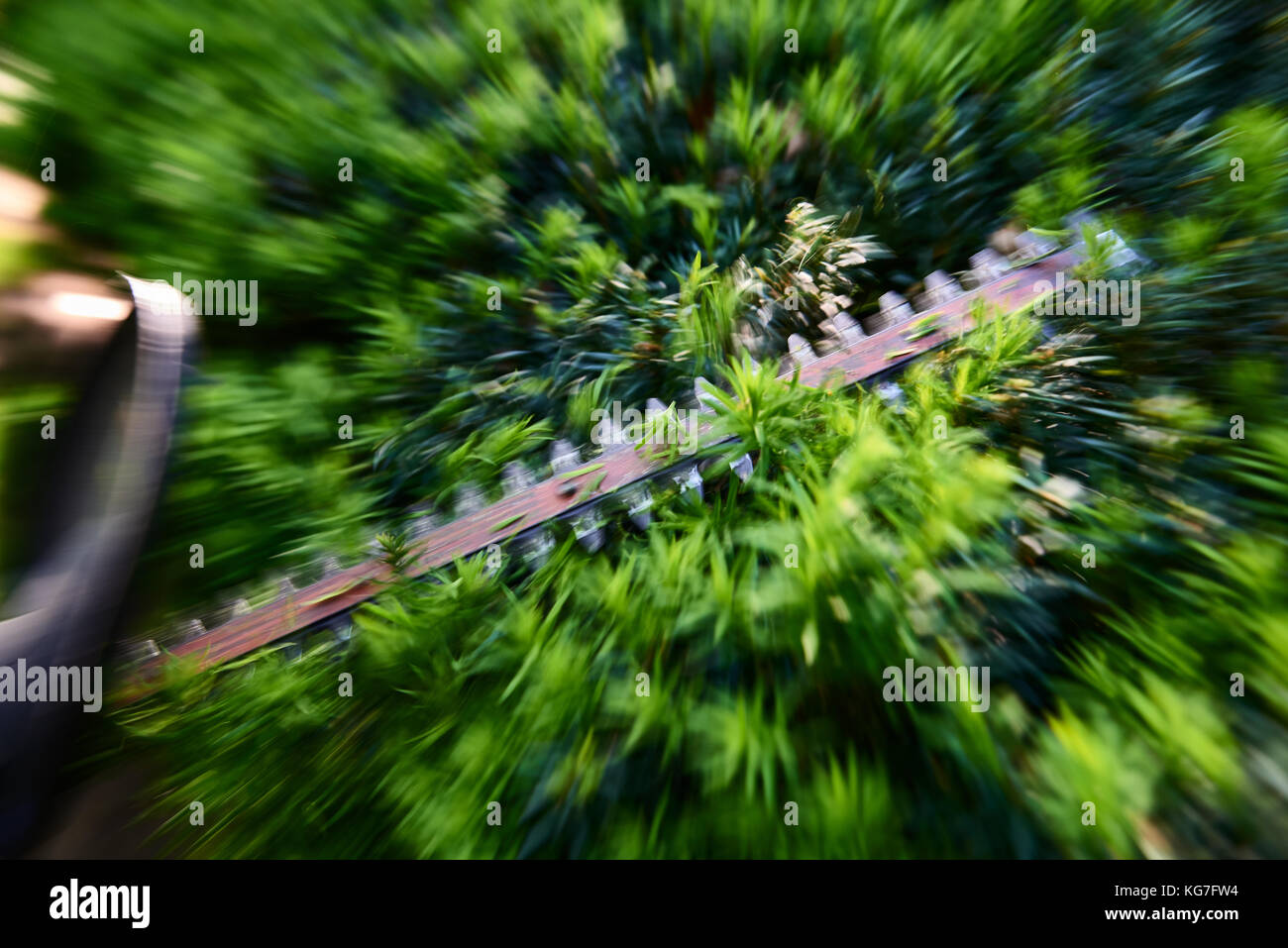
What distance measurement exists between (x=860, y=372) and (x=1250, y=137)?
40.3 inches

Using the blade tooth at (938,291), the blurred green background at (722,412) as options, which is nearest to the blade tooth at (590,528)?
the blurred green background at (722,412)

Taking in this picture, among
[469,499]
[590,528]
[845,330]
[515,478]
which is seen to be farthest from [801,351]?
[469,499]

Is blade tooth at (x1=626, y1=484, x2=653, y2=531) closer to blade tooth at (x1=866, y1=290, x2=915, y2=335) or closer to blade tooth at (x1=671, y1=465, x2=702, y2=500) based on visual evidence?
blade tooth at (x1=671, y1=465, x2=702, y2=500)

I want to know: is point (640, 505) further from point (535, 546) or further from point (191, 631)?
point (191, 631)

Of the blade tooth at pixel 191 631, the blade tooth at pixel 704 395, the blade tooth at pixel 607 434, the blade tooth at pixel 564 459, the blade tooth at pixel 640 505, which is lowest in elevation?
the blade tooth at pixel 191 631

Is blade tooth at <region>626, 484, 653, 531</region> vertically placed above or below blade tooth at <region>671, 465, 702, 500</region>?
below

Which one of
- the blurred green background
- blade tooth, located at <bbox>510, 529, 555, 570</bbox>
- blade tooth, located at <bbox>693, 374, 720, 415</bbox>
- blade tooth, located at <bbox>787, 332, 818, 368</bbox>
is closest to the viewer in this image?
the blurred green background

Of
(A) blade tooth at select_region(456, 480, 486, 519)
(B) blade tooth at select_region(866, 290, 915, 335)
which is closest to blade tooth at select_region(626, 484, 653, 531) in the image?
(A) blade tooth at select_region(456, 480, 486, 519)

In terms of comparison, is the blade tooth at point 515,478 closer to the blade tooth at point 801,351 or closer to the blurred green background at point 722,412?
the blurred green background at point 722,412

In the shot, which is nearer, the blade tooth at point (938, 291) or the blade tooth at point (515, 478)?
the blade tooth at point (515, 478)

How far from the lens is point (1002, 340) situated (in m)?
1.52

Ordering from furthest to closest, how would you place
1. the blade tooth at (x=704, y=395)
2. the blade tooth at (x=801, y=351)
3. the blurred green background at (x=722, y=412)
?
1. the blade tooth at (x=801, y=351)
2. the blade tooth at (x=704, y=395)
3. the blurred green background at (x=722, y=412)
